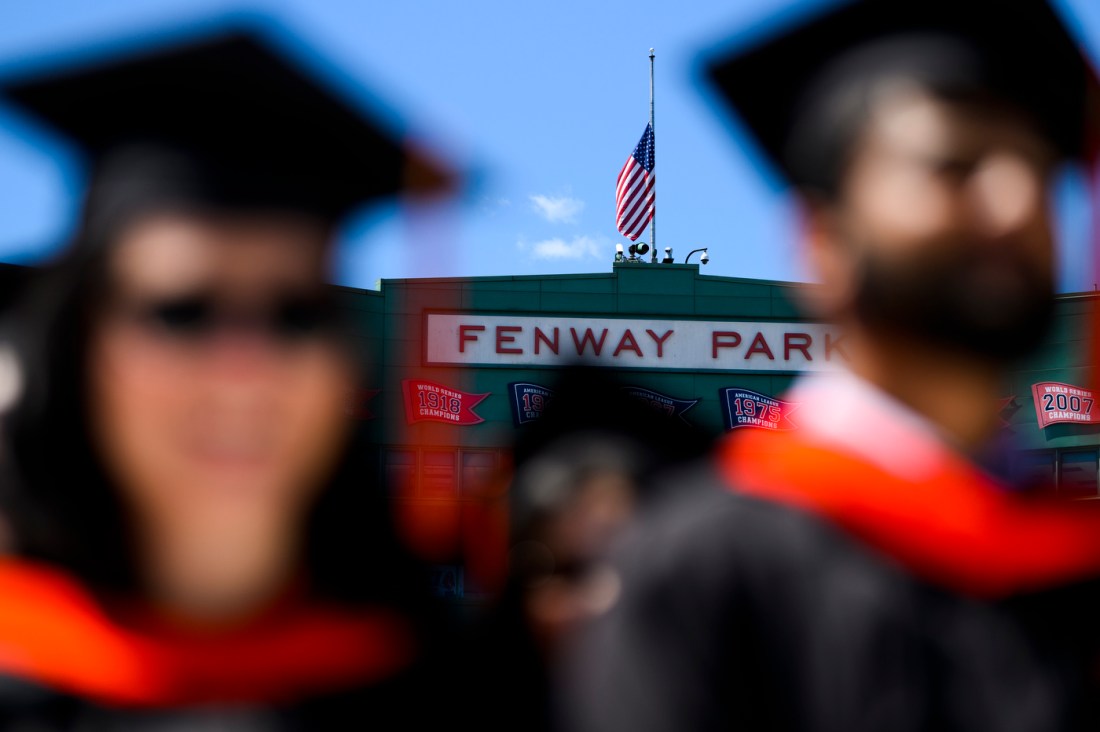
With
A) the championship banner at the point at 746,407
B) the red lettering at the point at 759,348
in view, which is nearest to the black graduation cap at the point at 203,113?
the championship banner at the point at 746,407

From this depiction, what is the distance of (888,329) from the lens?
1588 millimetres

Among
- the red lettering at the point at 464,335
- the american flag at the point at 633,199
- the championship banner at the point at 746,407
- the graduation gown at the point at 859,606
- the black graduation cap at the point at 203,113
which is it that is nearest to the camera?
the graduation gown at the point at 859,606

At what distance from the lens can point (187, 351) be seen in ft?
5.61

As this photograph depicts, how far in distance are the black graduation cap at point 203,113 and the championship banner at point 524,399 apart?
60.6 ft

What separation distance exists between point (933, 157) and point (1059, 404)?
20.8 m

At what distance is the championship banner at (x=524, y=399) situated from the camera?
20453 millimetres

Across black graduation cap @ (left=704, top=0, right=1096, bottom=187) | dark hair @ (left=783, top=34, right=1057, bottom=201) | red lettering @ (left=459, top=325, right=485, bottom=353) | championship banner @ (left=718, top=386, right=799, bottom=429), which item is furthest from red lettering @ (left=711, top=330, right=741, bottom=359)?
dark hair @ (left=783, top=34, right=1057, bottom=201)

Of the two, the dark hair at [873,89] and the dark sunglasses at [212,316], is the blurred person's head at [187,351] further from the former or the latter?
the dark hair at [873,89]

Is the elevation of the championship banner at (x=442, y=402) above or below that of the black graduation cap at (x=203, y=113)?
below

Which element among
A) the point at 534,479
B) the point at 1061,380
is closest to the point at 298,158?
the point at 534,479

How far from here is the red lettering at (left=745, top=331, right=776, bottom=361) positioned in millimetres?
21109

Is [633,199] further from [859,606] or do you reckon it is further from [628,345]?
[859,606]

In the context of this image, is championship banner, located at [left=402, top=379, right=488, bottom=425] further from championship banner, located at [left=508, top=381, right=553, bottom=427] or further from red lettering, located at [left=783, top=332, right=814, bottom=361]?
red lettering, located at [left=783, top=332, right=814, bottom=361]

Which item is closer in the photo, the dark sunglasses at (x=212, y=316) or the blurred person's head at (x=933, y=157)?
the blurred person's head at (x=933, y=157)
